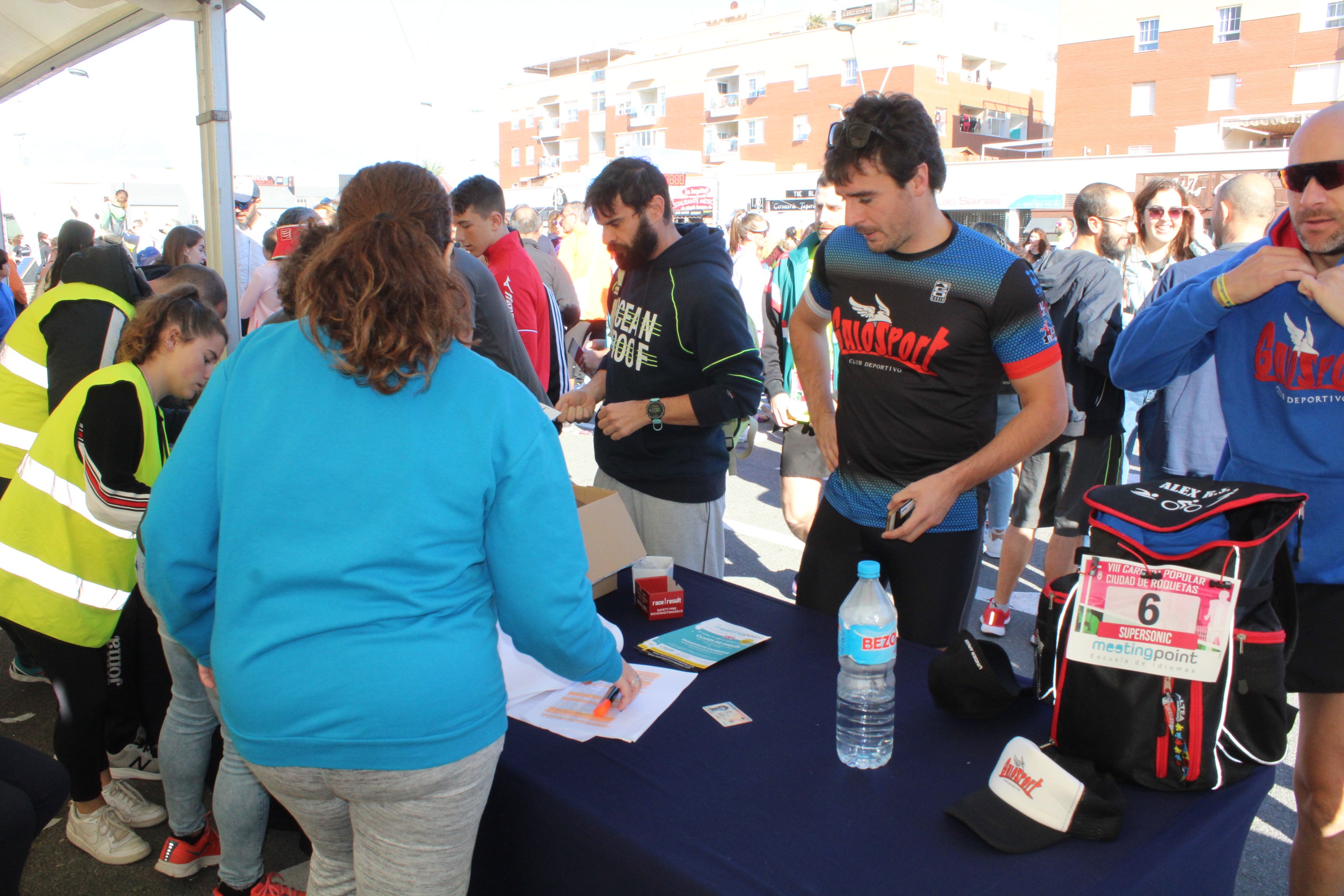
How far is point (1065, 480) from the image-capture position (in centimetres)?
411

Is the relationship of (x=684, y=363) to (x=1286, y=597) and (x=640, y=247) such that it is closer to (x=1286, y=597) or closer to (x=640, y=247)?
(x=640, y=247)

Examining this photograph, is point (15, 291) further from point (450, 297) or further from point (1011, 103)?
point (1011, 103)

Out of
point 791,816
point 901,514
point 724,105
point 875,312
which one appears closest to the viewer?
point 791,816

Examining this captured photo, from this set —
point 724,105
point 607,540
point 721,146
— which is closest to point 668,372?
point 607,540

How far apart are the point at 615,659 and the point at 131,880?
1.80 m

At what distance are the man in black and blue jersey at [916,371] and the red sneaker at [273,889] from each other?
1.40m

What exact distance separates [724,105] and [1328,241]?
55.2m

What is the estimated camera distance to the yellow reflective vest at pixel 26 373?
9.68 ft

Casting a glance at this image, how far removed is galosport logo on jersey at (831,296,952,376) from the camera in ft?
6.97

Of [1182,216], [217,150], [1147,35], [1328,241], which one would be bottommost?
[1328,241]

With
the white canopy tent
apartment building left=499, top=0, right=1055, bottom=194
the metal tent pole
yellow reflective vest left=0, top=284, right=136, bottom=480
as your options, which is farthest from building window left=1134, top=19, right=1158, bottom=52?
yellow reflective vest left=0, top=284, right=136, bottom=480

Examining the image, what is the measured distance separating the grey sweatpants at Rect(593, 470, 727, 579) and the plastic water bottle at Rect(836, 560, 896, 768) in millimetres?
1216

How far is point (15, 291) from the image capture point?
7469mm

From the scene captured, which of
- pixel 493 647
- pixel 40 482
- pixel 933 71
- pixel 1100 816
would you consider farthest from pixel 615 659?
pixel 933 71
